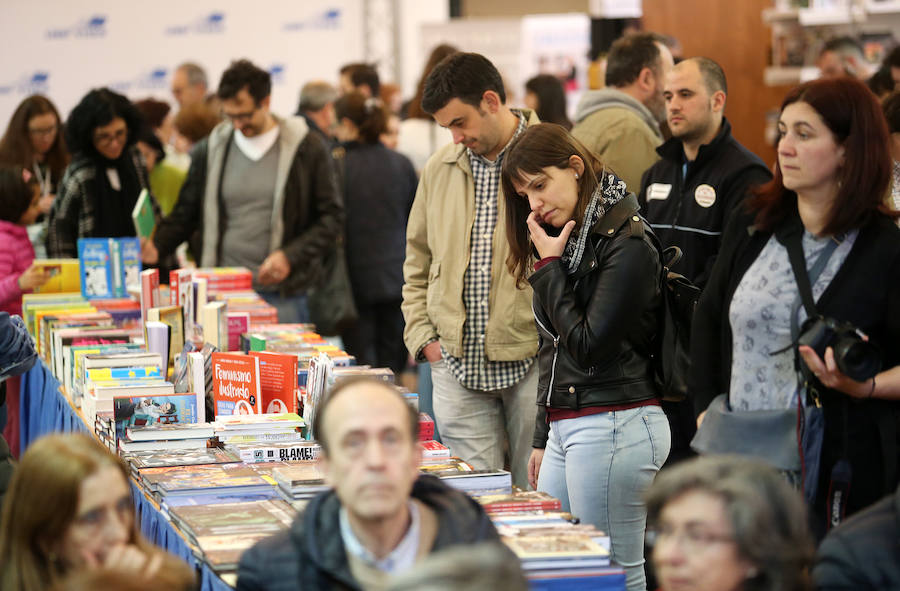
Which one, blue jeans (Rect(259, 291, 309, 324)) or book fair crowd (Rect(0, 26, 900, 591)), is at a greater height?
book fair crowd (Rect(0, 26, 900, 591))

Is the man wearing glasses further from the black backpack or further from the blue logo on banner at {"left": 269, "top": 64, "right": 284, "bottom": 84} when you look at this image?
the blue logo on banner at {"left": 269, "top": 64, "right": 284, "bottom": 84}

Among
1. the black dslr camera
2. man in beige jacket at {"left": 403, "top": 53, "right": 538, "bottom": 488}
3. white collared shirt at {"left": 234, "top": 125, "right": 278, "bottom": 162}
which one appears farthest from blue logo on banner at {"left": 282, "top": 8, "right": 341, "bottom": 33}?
the black dslr camera

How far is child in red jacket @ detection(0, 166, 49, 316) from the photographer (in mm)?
5301

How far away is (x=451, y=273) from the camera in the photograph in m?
3.98

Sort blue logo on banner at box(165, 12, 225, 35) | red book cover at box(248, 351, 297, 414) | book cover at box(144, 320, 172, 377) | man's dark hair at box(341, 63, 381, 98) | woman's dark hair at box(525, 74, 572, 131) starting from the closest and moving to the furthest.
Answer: red book cover at box(248, 351, 297, 414) < book cover at box(144, 320, 172, 377) < woman's dark hair at box(525, 74, 572, 131) < man's dark hair at box(341, 63, 381, 98) < blue logo on banner at box(165, 12, 225, 35)

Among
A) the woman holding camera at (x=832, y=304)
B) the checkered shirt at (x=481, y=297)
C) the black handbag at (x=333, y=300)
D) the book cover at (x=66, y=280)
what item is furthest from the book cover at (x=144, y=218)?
the woman holding camera at (x=832, y=304)

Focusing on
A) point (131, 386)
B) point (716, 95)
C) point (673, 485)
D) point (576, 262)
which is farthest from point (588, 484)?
point (716, 95)

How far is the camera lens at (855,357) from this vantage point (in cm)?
252

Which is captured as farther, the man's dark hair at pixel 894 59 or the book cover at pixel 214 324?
the man's dark hair at pixel 894 59

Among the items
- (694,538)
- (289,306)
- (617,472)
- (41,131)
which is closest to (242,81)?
(289,306)

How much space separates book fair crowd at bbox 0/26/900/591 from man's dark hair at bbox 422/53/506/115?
0.04ft

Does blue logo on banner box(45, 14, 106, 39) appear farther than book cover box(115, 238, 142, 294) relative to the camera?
Yes

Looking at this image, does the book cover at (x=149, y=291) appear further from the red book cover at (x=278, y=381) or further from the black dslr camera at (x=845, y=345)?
the black dslr camera at (x=845, y=345)

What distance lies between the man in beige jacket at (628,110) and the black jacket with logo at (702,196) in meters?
0.26
